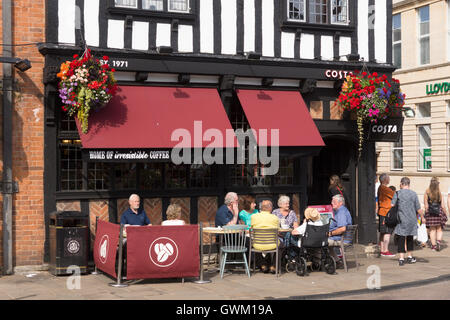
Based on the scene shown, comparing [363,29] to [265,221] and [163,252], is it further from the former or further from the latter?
[163,252]

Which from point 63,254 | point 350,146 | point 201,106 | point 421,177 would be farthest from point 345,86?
point 421,177

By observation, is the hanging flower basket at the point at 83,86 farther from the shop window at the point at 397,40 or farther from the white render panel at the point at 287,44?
the shop window at the point at 397,40

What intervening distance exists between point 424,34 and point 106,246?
22.2 m

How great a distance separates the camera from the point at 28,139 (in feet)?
38.5

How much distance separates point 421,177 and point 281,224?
18.0 m

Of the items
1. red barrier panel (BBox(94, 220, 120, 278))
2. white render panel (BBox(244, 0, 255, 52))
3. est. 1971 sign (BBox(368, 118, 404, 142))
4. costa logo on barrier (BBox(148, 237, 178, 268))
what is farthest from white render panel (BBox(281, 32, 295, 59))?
red barrier panel (BBox(94, 220, 120, 278))

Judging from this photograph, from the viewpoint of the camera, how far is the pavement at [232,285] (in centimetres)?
958

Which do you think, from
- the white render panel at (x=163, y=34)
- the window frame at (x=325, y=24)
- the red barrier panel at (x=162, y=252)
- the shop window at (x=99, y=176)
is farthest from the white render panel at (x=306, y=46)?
the red barrier panel at (x=162, y=252)

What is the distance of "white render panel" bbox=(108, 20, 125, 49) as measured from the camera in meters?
12.1

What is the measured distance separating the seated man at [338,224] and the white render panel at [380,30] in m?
3.87

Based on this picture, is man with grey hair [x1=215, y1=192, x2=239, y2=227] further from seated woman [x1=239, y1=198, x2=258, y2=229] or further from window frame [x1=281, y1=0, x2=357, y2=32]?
window frame [x1=281, y1=0, x2=357, y2=32]

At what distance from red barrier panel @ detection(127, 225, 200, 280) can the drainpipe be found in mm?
2655

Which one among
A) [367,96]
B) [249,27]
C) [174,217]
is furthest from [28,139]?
[367,96]

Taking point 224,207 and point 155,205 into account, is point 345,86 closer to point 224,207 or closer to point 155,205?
point 224,207
